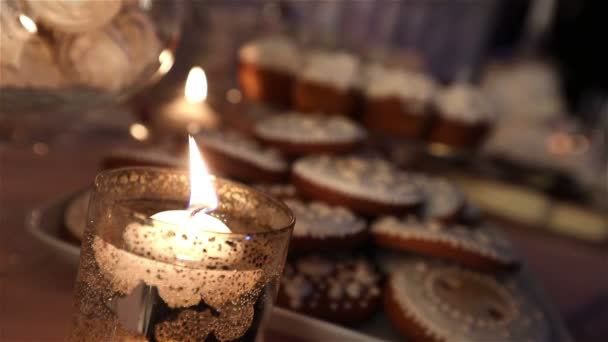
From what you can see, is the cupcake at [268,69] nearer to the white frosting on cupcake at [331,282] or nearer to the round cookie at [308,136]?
the round cookie at [308,136]

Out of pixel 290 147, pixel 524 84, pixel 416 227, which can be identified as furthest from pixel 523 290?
pixel 524 84

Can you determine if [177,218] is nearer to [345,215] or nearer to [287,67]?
[345,215]

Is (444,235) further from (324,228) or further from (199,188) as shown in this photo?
(199,188)

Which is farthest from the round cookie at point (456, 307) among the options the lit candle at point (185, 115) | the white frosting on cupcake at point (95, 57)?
the lit candle at point (185, 115)

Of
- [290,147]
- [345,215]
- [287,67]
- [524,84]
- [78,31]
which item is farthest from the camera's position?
[524,84]

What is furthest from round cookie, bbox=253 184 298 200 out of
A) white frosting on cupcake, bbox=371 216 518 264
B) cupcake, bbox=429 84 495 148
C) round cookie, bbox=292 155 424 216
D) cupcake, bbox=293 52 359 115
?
cupcake, bbox=429 84 495 148

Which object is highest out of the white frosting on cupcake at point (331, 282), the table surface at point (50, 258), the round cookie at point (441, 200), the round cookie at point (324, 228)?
the round cookie at point (441, 200)

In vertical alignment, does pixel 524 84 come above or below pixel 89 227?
above

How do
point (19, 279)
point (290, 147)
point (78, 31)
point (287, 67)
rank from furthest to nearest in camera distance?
point (287, 67), point (290, 147), point (19, 279), point (78, 31)
